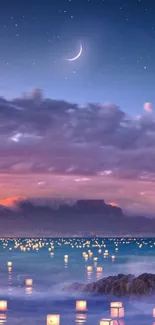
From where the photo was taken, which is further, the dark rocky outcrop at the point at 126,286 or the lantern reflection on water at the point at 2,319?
the dark rocky outcrop at the point at 126,286

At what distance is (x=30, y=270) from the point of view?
67.1 m

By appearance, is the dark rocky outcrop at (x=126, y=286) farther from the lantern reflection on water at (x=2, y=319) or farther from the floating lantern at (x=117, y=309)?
the lantern reflection on water at (x=2, y=319)

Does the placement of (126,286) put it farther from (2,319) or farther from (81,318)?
(2,319)

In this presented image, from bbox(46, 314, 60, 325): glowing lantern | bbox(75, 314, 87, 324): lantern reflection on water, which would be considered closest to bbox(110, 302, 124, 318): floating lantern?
bbox(75, 314, 87, 324): lantern reflection on water

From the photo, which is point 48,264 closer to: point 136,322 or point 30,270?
point 30,270

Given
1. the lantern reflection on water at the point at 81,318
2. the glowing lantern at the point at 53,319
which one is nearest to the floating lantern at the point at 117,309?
the lantern reflection on water at the point at 81,318

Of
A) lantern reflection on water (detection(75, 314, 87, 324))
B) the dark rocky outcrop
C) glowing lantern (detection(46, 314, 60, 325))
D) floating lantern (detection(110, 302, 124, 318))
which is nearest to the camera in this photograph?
glowing lantern (detection(46, 314, 60, 325))

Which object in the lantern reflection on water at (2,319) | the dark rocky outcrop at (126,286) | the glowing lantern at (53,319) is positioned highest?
the dark rocky outcrop at (126,286)

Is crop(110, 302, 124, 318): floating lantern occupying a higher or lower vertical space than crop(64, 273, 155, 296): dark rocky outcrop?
lower

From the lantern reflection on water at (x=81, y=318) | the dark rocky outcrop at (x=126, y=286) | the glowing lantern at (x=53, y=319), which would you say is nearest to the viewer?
the glowing lantern at (x=53, y=319)

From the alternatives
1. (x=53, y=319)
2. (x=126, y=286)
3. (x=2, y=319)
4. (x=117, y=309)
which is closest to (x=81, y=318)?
(x=2, y=319)

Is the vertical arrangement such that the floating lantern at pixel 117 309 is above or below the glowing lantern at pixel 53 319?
above

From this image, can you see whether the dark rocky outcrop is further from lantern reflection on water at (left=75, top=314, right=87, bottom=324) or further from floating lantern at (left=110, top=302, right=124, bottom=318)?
floating lantern at (left=110, top=302, right=124, bottom=318)

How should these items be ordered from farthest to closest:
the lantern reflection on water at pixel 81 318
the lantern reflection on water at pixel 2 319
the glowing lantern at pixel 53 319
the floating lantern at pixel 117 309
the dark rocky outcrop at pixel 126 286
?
the dark rocky outcrop at pixel 126 286 → the lantern reflection on water at pixel 81 318 → the lantern reflection on water at pixel 2 319 → the floating lantern at pixel 117 309 → the glowing lantern at pixel 53 319
